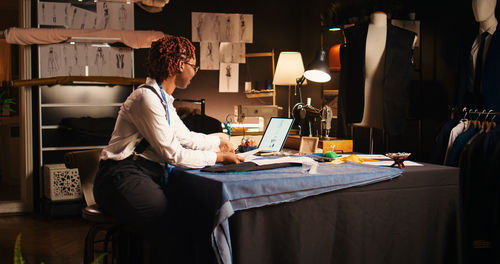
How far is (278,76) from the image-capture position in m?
5.70

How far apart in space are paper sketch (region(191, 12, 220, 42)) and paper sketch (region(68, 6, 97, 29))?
4.12 feet

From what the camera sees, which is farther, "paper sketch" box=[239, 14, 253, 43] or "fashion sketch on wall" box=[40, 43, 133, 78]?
"paper sketch" box=[239, 14, 253, 43]

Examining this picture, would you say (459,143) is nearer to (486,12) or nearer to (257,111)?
(486,12)

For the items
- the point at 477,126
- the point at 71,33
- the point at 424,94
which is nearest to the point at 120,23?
the point at 71,33

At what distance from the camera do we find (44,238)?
468cm

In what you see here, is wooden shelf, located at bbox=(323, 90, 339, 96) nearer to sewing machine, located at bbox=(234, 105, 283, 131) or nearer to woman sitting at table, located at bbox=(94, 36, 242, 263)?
sewing machine, located at bbox=(234, 105, 283, 131)

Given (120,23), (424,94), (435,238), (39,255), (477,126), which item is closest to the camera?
(435,238)

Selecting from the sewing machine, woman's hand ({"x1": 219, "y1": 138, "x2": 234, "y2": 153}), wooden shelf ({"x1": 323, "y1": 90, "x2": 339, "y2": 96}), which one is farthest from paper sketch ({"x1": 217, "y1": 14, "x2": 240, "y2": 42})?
woman's hand ({"x1": 219, "y1": 138, "x2": 234, "y2": 153})

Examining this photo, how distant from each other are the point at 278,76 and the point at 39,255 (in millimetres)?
3063

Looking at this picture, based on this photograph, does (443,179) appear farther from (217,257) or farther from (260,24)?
(260,24)

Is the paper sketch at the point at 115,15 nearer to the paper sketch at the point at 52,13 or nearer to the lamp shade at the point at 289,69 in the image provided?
the paper sketch at the point at 52,13

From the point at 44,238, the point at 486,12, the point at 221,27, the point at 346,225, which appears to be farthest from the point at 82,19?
the point at 346,225

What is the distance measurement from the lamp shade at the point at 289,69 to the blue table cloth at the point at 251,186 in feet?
10.5

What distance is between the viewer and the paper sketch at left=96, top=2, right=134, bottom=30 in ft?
19.9
